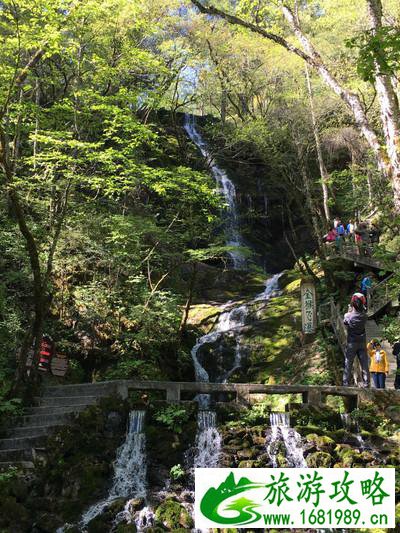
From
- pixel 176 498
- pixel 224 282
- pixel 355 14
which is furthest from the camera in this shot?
pixel 224 282

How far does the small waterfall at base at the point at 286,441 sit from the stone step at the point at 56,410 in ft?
13.7

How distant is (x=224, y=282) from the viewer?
78.1 ft

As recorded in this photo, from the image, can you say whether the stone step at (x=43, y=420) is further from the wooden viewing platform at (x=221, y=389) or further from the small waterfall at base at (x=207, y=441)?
the small waterfall at base at (x=207, y=441)

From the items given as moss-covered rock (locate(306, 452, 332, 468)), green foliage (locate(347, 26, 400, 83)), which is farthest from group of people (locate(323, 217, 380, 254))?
green foliage (locate(347, 26, 400, 83))

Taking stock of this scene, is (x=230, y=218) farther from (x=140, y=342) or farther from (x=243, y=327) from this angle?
(x=140, y=342)

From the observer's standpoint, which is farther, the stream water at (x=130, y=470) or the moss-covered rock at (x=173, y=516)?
→ the stream water at (x=130, y=470)

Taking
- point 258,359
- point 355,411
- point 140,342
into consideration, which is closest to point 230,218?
point 258,359

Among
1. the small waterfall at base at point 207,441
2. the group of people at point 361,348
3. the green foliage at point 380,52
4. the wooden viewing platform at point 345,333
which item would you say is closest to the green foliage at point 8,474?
the small waterfall at base at point 207,441

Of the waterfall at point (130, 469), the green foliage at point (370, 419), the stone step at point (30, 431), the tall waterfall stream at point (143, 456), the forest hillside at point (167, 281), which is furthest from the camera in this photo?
the green foliage at point (370, 419)

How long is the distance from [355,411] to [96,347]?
8.49 meters

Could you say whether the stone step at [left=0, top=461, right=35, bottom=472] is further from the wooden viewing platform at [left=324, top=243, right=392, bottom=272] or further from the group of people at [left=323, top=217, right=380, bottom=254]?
the group of people at [left=323, top=217, right=380, bottom=254]

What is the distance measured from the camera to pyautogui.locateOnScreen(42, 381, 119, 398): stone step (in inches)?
426

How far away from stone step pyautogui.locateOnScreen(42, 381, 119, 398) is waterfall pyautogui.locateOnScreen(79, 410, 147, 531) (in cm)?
81

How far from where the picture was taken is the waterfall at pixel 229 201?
27.0 meters
